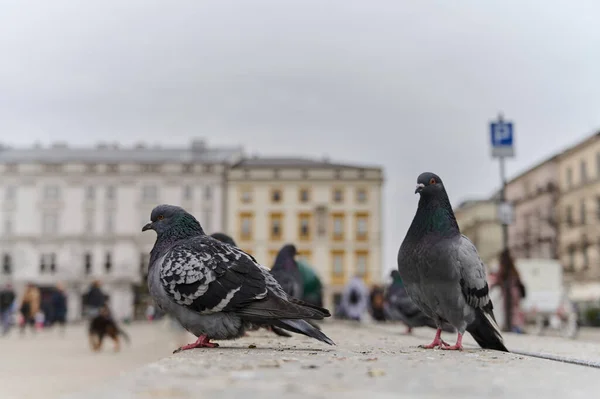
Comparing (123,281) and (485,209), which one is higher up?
(485,209)

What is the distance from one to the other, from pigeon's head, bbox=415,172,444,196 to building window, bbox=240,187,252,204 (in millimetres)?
70544

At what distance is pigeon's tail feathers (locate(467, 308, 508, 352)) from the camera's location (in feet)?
18.1

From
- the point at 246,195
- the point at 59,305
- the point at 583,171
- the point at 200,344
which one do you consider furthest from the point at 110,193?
the point at 200,344

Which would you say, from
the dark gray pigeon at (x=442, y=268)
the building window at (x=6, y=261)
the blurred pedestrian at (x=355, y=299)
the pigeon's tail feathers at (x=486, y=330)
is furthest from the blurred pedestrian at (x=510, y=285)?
the building window at (x=6, y=261)

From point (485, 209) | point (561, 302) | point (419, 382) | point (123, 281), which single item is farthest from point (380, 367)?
point (485, 209)

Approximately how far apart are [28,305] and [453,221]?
75.3ft

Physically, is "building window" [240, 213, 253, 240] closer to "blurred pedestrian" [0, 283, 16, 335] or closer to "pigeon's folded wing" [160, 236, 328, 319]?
"blurred pedestrian" [0, 283, 16, 335]

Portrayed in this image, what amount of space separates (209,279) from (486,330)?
2053 millimetres

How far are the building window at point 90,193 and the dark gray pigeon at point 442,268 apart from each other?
72.1m

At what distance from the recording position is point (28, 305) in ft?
84.9

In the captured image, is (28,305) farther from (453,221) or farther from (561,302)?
(453,221)

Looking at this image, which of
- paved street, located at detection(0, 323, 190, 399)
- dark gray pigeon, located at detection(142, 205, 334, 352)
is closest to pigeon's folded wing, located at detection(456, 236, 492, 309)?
dark gray pigeon, located at detection(142, 205, 334, 352)

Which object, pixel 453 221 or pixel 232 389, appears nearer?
pixel 232 389

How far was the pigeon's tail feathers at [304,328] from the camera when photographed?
15.9ft
